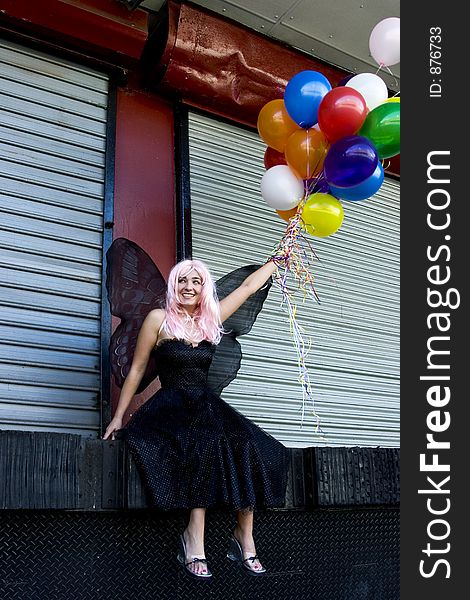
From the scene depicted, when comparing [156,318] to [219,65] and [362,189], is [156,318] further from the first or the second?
[219,65]

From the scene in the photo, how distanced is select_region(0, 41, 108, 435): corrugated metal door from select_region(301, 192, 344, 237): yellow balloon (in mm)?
1303

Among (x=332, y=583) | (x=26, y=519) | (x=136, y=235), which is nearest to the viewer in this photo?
(x=26, y=519)

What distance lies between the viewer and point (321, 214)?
354 cm

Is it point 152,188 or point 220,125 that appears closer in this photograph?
point 152,188

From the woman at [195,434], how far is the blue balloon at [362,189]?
518mm

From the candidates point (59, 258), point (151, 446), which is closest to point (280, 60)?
point (59, 258)

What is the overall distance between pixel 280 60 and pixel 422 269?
8.67 ft

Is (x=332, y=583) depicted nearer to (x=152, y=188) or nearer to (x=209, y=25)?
(x=152, y=188)

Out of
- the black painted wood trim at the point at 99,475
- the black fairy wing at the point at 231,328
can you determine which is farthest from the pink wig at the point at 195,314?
the black painted wood trim at the point at 99,475

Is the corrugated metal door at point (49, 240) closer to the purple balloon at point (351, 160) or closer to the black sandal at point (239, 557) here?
the black sandal at point (239, 557)

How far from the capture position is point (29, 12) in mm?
4055

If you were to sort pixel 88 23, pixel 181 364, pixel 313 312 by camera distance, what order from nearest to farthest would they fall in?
pixel 181 364 < pixel 88 23 < pixel 313 312

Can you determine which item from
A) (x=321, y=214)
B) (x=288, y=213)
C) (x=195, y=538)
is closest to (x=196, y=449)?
(x=195, y=538)

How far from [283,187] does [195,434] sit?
1369 millimetres
